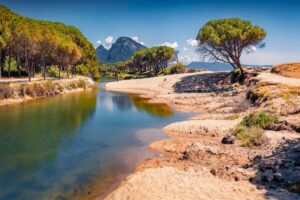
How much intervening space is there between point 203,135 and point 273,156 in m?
9.57

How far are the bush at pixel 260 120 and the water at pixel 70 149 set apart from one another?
930 centimetres

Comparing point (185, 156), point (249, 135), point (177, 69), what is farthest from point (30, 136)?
point (177, 69)

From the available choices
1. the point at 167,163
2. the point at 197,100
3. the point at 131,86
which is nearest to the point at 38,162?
the point at 167,163

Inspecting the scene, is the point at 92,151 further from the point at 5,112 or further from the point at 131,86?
the point at 131,86

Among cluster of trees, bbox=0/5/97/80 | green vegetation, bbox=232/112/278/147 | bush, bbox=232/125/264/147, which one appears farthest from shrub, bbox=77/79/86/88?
bush, bbox=232/125/264/147

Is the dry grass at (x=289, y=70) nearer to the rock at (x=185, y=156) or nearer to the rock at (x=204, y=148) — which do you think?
the rock at (x=204, y=148)

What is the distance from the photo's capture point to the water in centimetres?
1818

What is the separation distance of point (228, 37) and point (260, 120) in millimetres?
45621

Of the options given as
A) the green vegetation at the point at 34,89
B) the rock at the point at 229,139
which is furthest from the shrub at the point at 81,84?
the rock at the point at 229,139

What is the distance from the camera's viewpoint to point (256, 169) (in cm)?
1802

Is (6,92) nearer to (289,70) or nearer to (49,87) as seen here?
(49,87)

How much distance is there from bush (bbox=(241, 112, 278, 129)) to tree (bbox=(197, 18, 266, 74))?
43.1 metres

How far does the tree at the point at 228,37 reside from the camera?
227ft

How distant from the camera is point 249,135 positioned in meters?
24.7
